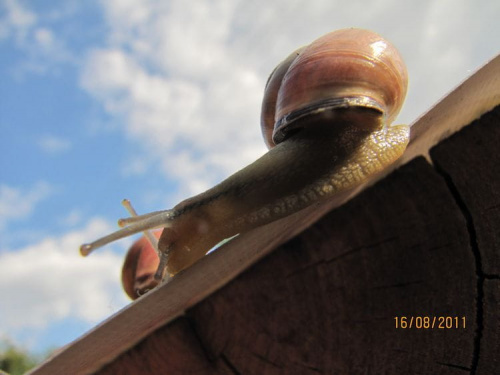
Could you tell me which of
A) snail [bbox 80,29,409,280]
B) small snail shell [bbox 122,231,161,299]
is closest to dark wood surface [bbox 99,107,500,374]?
snail [bbox 80,29,409,280]

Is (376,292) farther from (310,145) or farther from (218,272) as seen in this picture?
(310,145)

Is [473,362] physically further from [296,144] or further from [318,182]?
[296,144]

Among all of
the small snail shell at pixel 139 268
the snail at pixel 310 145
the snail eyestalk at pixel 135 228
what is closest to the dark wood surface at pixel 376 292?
the snail at pixel 310 145

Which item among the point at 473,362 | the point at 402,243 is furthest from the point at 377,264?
the point at 473,362

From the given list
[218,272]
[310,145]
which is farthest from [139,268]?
[218,272]

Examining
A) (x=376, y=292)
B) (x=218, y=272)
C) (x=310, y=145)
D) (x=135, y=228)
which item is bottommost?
(x=376, y=292)

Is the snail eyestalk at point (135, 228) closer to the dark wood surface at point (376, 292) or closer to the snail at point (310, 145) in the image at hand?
the snail at point (310, 145)
